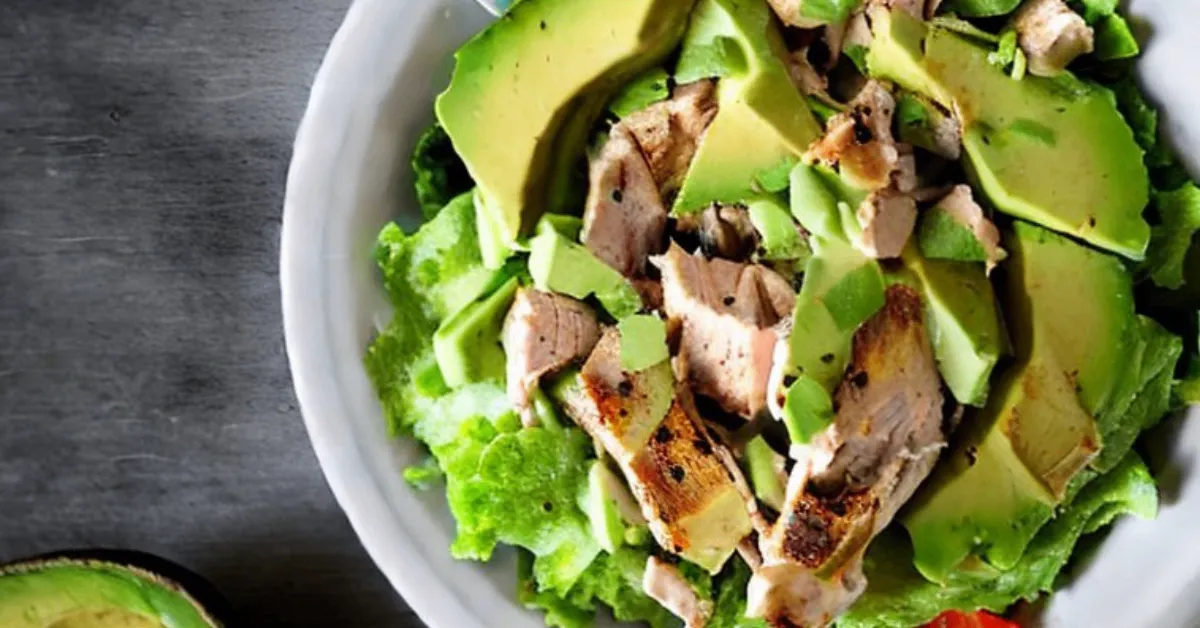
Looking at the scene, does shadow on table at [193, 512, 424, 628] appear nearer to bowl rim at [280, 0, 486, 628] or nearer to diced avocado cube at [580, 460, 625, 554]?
bowl rim at [280, 0, 486, 628]

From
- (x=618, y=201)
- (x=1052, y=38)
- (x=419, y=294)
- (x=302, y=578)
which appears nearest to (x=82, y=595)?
(x=302, y=578)

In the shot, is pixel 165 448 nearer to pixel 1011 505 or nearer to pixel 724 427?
pixel 724 427

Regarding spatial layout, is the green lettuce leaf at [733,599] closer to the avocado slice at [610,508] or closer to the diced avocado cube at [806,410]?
the avocado slice at [610,508]

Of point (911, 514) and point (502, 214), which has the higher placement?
point (502, 214)

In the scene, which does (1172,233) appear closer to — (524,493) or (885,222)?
(885,222)

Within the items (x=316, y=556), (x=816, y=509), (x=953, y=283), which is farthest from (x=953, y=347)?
(x=316, y=556)

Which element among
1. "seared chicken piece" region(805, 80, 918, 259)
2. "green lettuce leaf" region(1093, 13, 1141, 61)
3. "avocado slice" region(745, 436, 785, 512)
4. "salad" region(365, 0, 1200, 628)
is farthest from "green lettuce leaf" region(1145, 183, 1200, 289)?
"avocado slice" region(745, 436, 785, 512)

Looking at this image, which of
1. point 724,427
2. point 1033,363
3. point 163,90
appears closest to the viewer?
point 1033,363

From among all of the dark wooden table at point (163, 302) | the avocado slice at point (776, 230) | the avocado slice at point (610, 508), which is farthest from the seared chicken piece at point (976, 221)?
the dark wooden table at point (163, 302)
